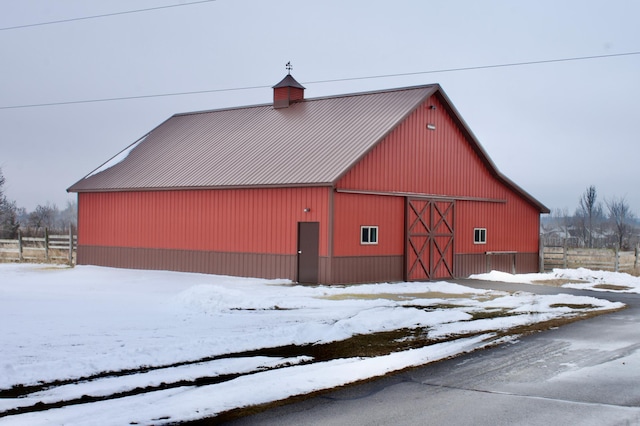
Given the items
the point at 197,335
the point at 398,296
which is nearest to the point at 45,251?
the point at 398,296

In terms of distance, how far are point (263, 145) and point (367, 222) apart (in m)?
6.04

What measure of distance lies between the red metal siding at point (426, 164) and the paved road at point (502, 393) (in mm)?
12196

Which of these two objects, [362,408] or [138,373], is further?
[138,373]

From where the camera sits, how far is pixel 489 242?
1174 inches

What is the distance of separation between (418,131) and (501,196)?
20.8ft

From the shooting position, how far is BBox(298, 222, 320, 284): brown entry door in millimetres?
22844

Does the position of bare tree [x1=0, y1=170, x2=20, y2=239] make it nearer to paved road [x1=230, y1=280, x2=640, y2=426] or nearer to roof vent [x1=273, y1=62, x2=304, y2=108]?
roof vent [x1=273, y1=62, x2=304, y2=108]

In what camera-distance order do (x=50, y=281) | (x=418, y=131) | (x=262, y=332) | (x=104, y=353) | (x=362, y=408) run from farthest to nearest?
(x=418, y=131) → (x=50, y=281) → (x=262, y=332) → (x=104, y=353) → (x=362, y=408)

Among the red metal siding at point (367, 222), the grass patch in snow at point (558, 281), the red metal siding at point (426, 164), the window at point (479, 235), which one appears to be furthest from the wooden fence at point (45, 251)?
the grass patch in snow at point (558, 281)

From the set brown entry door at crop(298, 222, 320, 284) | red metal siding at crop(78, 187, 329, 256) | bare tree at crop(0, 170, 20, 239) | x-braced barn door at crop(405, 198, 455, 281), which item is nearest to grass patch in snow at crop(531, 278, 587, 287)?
x-braced barn door at crop(405, 198, 455, 281)

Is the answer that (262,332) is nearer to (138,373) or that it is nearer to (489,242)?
(138,373)

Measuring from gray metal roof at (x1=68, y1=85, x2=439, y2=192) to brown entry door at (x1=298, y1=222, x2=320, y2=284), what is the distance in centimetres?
146

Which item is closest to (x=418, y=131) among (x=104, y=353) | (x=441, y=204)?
(x=441, y=204)

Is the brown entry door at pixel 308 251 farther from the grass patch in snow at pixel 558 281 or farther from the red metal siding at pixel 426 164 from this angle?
the grass patch in snow at pixel 558 281
